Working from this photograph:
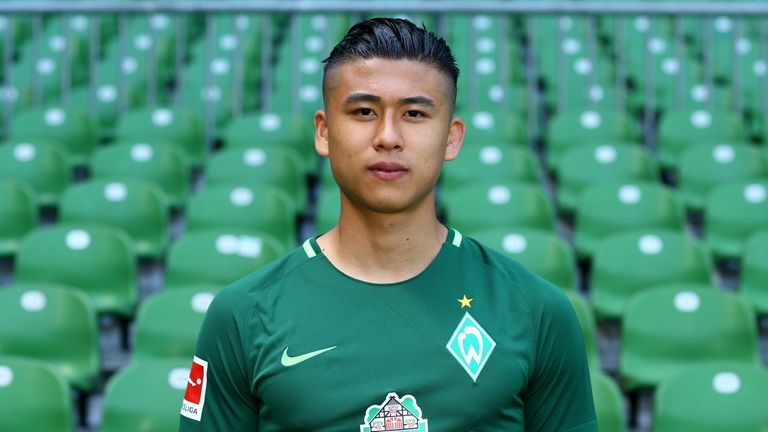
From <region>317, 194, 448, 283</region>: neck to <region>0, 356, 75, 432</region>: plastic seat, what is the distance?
253cm

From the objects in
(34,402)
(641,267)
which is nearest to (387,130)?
(34,402)

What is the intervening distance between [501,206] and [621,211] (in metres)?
0.58

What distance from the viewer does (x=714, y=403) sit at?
4.09 metres

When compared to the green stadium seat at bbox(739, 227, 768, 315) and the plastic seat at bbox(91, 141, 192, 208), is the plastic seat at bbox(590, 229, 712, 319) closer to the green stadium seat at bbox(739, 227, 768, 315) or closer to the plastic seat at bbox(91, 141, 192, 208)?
the green stadium seat at bbox(739, 227, 768, 315)

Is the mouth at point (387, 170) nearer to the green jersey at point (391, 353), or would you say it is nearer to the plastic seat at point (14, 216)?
the green jersey at point (391, 353)

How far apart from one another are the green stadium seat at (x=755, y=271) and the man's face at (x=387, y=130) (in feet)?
13.3

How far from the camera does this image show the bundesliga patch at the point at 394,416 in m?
1.61

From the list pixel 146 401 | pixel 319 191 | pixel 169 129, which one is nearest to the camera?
pixel 146 401

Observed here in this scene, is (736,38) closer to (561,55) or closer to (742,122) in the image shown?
(742,122)

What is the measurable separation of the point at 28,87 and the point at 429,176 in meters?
6.54

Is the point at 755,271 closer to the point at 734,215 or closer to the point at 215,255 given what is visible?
the point at 734,215

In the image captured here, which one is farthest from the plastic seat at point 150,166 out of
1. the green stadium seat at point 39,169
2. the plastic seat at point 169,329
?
the plastic seat at point 169,329

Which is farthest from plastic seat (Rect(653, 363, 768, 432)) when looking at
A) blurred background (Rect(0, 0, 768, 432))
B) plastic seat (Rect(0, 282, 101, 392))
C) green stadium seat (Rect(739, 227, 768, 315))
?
plastic seat (Rect(0, 282, 101, 392))

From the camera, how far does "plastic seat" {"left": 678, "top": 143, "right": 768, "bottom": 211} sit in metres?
6.48
